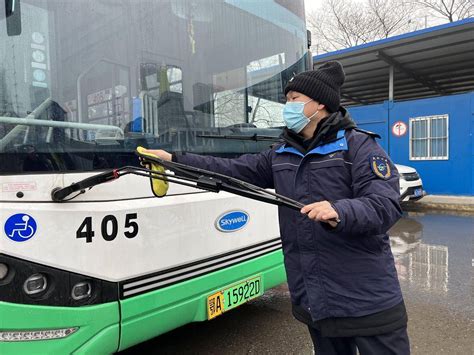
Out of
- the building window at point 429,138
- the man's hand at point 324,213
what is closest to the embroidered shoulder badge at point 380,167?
the man's hand at point 324,213

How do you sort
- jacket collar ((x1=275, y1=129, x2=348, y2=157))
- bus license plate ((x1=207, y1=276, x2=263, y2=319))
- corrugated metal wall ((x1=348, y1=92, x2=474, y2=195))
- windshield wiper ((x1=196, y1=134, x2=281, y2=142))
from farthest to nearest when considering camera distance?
corrugated metal wall ((x1=348, y1=92, x2=474, y2=195)) < windshield wiper ((x1=196, y1=134, x2=281, y2=142)) < bus license plate ((x1=207, y1=276, x2=263, y2=319)) < jacket collar ((x1=275, y1=129, x2=348, y2=157))

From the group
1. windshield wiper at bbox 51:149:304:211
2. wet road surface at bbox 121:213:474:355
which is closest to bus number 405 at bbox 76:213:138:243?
windshield wiper at bbox 51:149:304:211

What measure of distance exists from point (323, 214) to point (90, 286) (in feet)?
3.88

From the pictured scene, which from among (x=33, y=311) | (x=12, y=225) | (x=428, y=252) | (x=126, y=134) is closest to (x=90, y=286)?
(x=33, y=311)

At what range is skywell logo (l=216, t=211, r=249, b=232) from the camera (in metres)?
2.52

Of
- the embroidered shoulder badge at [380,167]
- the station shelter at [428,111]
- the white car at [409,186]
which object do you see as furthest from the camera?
the station shelter at [428,111]

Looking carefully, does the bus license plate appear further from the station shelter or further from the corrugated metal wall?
the corrugated metal wall

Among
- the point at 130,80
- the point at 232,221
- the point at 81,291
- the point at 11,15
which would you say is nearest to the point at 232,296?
the point at 232,221

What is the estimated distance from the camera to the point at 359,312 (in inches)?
67.1

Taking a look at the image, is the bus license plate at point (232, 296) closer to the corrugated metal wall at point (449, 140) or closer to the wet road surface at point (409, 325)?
the wet road surface at point (409, 325)

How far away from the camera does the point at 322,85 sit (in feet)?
6.00

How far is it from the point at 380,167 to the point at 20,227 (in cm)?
155

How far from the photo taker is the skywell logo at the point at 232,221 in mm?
2523

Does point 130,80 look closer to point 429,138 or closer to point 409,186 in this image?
point 409,186
